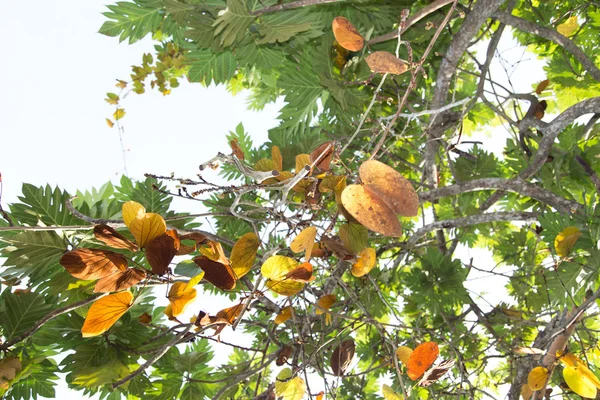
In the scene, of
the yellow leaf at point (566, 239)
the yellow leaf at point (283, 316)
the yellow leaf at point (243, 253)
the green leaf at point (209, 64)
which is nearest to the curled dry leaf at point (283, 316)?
the yellow leaf at point (283, 316)

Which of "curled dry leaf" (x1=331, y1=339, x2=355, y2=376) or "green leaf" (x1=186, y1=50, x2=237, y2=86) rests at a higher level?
"green leaf" (x1=186, y1=50, x2=237, y2=86)

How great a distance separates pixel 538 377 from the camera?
0.82 meters

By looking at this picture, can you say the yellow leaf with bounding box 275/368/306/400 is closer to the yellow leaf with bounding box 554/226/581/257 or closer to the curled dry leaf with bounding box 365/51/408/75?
the curled dry leaf with bounding box 365/51/408/75

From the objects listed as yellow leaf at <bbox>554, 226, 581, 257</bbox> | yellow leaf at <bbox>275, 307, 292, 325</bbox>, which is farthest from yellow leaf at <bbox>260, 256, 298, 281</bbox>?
yellow leaf at <bbox>554, 226, 581, 257</bbox>

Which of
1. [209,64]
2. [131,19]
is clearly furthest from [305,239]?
[131,19]

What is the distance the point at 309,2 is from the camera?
33.8 inches

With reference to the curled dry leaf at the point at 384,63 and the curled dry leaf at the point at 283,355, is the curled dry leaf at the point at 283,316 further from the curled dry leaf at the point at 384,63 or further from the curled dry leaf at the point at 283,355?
the curled dry leaf at the point at 384,63

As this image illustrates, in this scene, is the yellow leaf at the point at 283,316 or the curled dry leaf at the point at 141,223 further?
the yellow leaf at the point at 283,316

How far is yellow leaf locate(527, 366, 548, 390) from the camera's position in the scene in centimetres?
82

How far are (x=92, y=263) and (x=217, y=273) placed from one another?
0.15 m

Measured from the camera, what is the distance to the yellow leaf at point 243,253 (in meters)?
0.64

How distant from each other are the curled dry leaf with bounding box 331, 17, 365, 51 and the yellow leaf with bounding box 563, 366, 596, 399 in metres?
0.61

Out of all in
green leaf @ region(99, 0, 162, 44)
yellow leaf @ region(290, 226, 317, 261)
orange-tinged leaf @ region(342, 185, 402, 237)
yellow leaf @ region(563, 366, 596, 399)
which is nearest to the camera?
orange-tinged leaf @ region(342, 185, 402, 237)

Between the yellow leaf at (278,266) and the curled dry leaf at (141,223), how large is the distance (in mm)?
138
